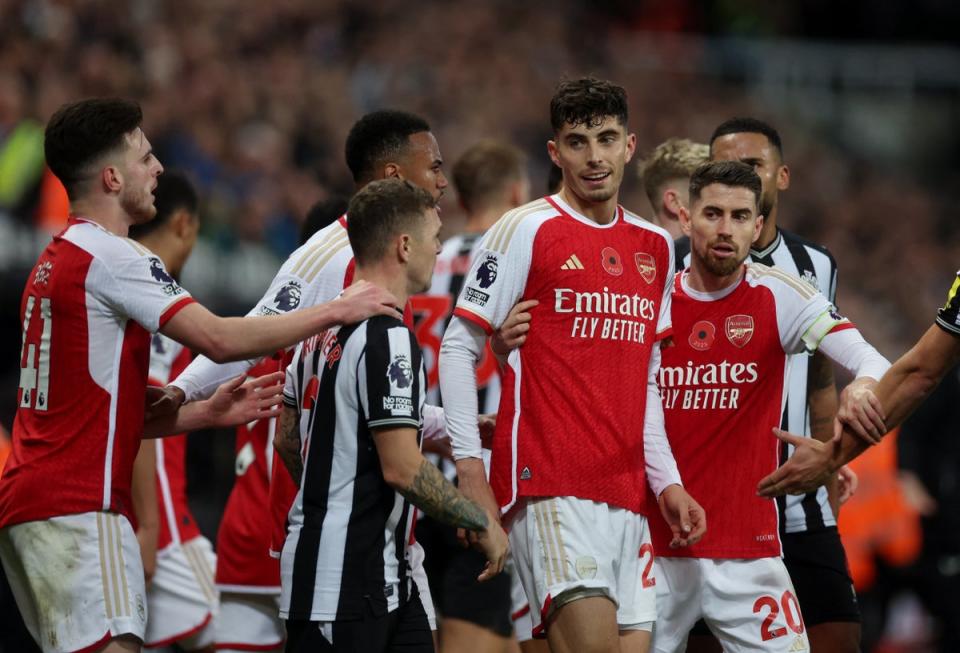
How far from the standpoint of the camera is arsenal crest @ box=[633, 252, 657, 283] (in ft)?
19.3

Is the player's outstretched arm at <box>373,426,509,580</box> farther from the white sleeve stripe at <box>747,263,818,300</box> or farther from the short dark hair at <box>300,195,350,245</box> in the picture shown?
the short dark hair at <box>300,195,350,245</box>

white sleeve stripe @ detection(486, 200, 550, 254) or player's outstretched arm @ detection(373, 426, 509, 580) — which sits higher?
white sleeve stripe @ detection(486, 200, 550, 254)

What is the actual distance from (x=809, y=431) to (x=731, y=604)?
113cm

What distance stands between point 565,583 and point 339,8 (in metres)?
13.8

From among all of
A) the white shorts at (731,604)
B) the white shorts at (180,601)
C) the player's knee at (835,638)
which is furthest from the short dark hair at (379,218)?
the white shorts at (180,601)

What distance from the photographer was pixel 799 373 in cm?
676

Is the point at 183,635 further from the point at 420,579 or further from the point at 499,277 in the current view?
the point at 499,277

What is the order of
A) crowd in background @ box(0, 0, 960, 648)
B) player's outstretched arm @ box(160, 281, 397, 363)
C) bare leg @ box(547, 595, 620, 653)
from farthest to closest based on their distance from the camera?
crowd in background @ box(0, 0, 960, 648), bare leg @ box(547, 595, 620, 653), player's outstretched arm @ box(160, 281, 397, 363)

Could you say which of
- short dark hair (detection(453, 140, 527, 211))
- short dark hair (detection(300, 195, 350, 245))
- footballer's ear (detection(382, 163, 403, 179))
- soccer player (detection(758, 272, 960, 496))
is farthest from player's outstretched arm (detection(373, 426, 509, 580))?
short dark hair (detection(453, 140, 527, 211))

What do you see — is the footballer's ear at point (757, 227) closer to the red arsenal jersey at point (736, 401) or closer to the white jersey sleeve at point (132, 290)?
the red arsenal jersey at point (736, 401)

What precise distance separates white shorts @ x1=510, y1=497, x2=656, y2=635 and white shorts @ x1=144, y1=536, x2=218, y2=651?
2.48 m

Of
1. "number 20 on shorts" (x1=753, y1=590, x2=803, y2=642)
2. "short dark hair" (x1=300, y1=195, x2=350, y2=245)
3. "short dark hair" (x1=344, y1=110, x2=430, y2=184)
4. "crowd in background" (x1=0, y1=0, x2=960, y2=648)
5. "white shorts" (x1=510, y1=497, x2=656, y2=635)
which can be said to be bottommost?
"number 20 on shorts" (x1=753, y1=590, x2=803, y2=642)

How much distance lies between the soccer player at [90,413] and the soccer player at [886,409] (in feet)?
5.98

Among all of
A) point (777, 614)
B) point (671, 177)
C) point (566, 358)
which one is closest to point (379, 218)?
point (566, 358)
